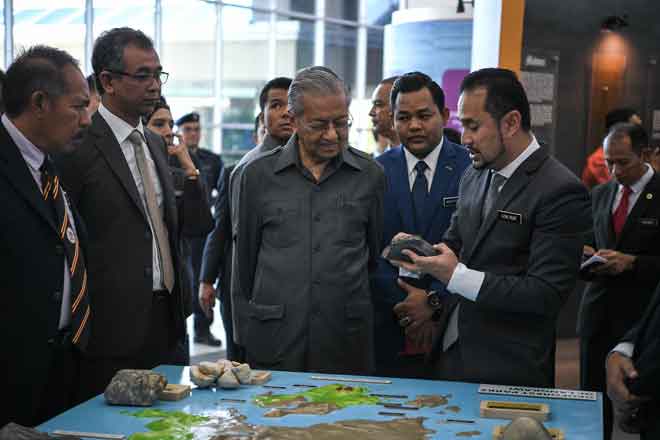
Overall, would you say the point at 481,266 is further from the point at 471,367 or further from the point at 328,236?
the point at 328,236

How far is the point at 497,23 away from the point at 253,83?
10781mm

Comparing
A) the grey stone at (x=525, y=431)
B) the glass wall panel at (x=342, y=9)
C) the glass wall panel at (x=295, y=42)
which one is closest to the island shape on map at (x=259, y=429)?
the grey stone at (x=525, y=431)

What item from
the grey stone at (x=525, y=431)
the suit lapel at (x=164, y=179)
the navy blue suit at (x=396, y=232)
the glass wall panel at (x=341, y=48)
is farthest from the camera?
the glass wall panel at (x=341, y=48)

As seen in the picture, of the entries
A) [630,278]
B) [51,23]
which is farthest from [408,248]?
[51,23]

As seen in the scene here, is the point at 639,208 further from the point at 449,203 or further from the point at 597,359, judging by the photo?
the point at 449,203

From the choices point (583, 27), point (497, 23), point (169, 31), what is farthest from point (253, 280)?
point (169, 31)

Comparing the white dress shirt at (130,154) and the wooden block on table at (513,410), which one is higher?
the white dress shirt at (130,154)

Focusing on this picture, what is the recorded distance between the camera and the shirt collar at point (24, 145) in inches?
117

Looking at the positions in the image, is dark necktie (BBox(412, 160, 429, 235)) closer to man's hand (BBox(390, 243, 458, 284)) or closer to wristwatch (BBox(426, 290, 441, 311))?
wristwatch (BBox(426, 290, 441, 311))

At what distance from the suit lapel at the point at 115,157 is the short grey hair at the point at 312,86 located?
0.66 metres

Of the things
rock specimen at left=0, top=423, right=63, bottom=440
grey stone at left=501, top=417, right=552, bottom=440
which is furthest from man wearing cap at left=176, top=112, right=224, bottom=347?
grey stone at left=501, top=417, right=552, bottom=440

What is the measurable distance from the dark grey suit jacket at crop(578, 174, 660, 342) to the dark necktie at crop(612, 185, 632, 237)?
28 mm

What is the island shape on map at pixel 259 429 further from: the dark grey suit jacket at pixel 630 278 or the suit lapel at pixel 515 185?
the dark grey suit jacket at pixel 630 278

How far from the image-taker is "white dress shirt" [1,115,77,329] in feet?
9.79
